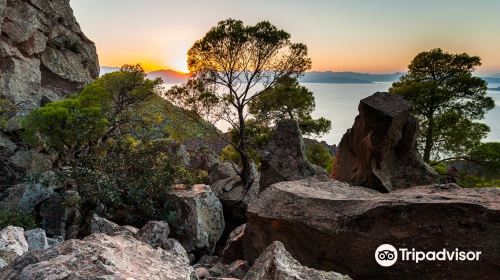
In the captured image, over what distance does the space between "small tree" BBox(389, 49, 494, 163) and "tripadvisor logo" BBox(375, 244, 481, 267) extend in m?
22.4

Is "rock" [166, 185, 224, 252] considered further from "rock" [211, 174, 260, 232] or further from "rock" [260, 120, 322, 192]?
"rock" [260, 120, 322, 192]

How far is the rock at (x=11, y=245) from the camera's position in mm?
7410

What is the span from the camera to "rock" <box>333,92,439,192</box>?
55.6ft

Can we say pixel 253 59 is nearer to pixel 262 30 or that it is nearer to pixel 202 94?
pixel 262 30

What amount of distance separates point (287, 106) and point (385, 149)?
15314mm

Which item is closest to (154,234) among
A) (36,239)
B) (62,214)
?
(36,239)

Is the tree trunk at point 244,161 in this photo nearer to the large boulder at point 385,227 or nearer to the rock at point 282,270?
the large boulder at point 385,227

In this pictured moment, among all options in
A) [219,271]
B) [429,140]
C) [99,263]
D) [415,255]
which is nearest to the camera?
[99,263]

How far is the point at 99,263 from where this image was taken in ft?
12.3

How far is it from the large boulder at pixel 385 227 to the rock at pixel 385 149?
521 cm

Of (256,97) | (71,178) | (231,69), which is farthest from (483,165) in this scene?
(71,178)

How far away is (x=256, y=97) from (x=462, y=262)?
80.2 feet

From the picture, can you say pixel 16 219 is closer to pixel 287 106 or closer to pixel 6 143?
pixel 6 143

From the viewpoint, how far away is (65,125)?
19500mm
